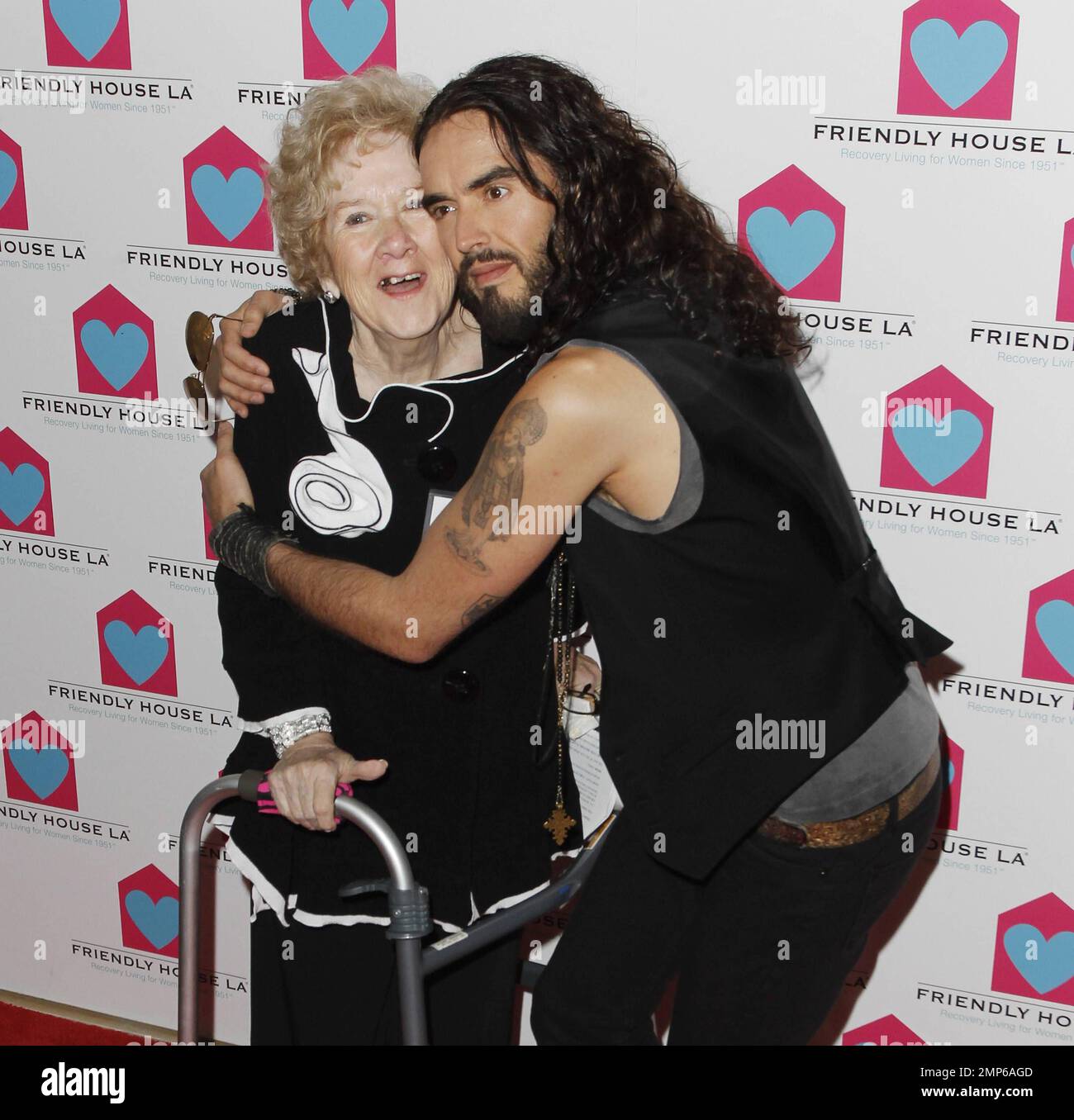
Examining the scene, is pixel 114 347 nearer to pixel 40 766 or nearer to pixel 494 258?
pixel 40 766

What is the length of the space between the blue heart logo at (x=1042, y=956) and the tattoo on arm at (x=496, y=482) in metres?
1.42

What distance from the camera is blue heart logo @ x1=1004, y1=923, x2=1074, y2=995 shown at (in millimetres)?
2385

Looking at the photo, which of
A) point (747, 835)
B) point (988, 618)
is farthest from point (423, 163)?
point (988, 618)

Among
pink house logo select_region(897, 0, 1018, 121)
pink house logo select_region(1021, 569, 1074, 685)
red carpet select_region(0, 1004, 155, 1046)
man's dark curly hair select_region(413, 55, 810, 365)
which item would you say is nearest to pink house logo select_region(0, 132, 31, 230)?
man's dark curly hair select_region(413, 55, 810, 365)

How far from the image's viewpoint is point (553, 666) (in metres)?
1.95

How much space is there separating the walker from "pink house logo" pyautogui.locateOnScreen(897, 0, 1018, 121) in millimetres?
1259

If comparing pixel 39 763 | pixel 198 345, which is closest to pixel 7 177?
pixel 198 345

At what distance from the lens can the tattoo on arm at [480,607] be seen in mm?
1617

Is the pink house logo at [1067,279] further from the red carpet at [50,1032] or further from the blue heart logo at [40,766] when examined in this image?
the red carpet at [50,1032]

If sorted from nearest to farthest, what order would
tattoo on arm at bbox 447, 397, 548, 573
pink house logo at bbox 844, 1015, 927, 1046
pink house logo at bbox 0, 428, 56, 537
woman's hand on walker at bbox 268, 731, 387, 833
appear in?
tattoo on arm at bbox 447, 397, 548, 573, woman's hand on walker at bbox 268, 731, 387, 833, pink house logo at bbox 844, 1015, 927, 1046, pink house logo at bbox 0, 428, 56, 537

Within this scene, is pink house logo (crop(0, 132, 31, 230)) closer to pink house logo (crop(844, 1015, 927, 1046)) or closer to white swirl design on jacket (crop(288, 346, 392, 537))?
white swirl design on jacket (crop(288, 346, 392, 537))

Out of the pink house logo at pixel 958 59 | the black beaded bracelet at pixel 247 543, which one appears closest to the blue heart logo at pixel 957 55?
the pink house logo at pixel 958 59
